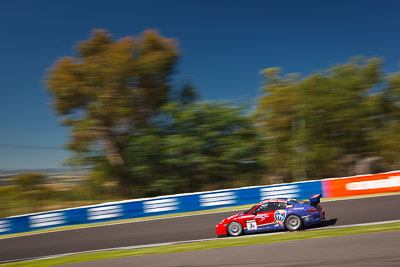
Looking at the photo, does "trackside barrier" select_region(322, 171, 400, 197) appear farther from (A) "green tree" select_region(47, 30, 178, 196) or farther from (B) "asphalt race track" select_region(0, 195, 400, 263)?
(A) "green tree" select_region(47, 30, 178, 196)

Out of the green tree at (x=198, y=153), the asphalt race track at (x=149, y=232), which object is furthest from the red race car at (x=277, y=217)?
the green tree at (x=198, y=153)

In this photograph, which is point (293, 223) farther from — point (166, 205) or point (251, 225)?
point (166, 205)

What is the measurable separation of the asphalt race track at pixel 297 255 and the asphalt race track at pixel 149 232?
10.9 ft

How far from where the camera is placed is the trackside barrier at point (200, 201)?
1708 cm

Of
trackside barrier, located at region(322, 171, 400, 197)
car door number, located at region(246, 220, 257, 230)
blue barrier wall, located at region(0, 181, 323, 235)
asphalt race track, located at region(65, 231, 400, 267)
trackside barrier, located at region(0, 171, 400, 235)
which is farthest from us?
blue barrier wall, located at region(0, 181, 323, 235)

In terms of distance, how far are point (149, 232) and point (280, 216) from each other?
5.67 meters

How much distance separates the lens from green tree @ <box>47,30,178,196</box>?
2794cm

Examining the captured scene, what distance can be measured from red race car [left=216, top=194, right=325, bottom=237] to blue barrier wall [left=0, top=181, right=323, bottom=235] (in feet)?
21.1

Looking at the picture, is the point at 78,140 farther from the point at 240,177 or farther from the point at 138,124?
the point at 240,177

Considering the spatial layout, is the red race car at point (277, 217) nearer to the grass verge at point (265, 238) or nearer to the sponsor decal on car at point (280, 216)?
the sponsor decal on car at point (280, 216)

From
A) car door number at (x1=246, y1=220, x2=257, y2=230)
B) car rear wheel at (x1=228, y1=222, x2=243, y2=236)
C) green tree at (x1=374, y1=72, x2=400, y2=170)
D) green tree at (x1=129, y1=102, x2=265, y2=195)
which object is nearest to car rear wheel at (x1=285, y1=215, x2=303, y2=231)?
car door number at (x1=246, y1=220, x2=257, y2=230)

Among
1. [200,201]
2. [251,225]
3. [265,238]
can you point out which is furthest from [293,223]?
[200,201]

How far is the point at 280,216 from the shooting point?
1059 centimetres

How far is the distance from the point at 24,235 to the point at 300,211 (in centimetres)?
1411
